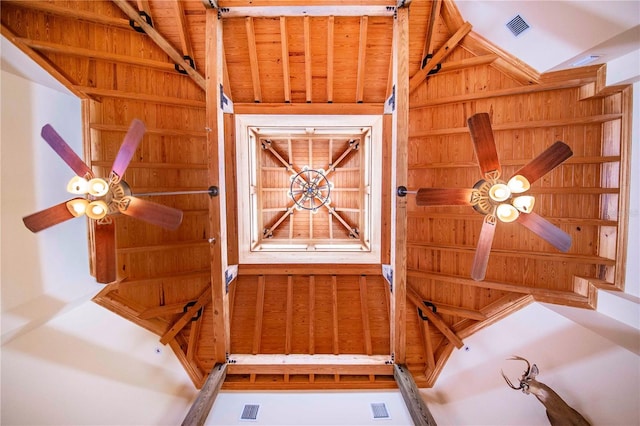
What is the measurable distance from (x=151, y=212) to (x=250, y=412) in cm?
279

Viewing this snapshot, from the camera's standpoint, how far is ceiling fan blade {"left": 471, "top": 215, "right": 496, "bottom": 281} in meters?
2.56

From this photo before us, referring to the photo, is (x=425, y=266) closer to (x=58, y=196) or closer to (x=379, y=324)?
(x=379, y=324)

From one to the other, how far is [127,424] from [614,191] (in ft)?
24.4

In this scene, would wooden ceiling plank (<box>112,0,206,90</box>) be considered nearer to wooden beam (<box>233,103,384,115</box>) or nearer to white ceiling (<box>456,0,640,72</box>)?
wooden beam (<box>233,103,384,115</box>)

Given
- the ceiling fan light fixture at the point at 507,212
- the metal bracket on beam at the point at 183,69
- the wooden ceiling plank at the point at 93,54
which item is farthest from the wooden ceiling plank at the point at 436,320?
the wooden ceiling plank at the point at 93,54

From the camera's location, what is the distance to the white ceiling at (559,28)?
2.94m

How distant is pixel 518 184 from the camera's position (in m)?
2.29

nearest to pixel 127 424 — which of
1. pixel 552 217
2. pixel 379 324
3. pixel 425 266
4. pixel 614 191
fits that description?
pixel 379 324

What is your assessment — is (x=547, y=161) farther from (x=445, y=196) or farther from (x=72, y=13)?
(x=72, y=13)

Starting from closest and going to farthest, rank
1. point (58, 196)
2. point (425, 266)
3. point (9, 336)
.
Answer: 1. point (9, 336)
2. point (58, 196)
3. point (425, 266)

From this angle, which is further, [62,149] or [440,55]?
[440,55]

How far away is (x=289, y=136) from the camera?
234 inches

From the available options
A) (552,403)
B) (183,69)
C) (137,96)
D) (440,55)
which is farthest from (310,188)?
(552,403)

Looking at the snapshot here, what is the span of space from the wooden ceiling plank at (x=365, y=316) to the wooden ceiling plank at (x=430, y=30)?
3.99 metres
